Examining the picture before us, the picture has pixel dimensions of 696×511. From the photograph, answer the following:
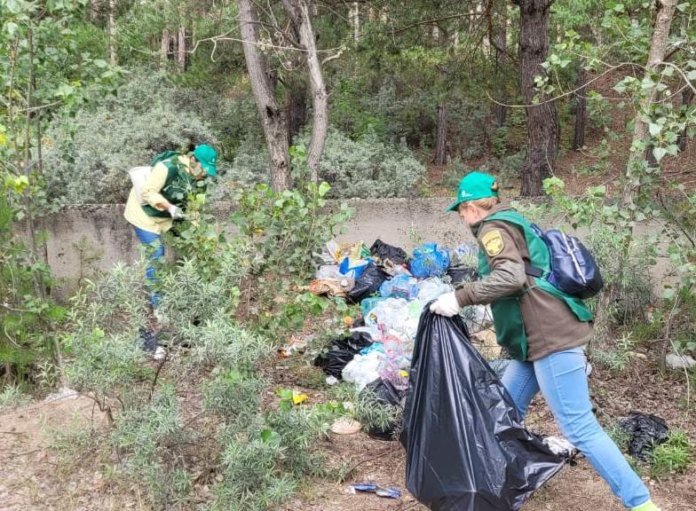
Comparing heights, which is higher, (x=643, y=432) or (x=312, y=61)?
(x=312, y=61)

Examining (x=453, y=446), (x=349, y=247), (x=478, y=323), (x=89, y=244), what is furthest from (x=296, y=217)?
(x=89, y=244)

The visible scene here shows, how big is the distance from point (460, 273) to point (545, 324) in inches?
138

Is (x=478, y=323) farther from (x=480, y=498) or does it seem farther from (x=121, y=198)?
(x=121, y=198)

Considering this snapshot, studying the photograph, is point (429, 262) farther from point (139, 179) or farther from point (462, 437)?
point (462, 437)

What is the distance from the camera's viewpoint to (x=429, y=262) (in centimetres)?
636

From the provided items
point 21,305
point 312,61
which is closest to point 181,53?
point 312,61

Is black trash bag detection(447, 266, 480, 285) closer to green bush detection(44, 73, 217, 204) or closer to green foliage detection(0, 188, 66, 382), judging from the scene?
green foliage detection(0, 188, 66, 382)

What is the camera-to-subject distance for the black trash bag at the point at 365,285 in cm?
606

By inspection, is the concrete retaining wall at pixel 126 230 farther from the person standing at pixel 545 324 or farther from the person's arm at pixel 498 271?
the person's arm at pixel 498 271

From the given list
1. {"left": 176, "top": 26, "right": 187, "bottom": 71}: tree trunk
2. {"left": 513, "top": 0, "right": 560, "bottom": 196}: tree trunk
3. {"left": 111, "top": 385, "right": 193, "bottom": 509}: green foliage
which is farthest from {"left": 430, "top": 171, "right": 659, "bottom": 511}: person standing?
{"left": 176, "top": 26, "right": 187, "bottom": 71}: tree trunk

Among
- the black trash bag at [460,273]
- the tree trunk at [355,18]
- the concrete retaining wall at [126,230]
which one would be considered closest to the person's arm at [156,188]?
the concrete retaining wall at [126,230]

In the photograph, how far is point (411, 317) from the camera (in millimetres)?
5121

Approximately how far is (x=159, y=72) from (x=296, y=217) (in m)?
8.27

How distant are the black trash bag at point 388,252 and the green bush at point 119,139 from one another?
9.53ft
